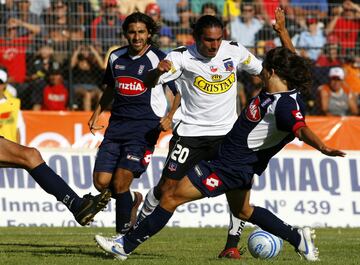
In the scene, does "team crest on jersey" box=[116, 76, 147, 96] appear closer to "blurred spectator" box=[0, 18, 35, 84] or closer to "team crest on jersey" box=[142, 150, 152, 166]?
"team crest on jersey" box=[142, 150, 152, 166]

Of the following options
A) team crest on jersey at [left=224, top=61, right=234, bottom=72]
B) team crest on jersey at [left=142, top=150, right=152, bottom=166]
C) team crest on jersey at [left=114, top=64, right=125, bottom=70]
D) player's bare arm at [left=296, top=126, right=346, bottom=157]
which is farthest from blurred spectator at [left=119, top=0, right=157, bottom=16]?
player's bare arm at [left=296, top=126, right=346, bottom=157]

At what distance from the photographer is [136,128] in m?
11.2

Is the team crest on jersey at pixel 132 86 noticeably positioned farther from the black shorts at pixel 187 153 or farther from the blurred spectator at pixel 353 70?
the blurred spectator at pixel 353 70

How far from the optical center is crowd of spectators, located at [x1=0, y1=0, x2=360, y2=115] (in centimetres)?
1819

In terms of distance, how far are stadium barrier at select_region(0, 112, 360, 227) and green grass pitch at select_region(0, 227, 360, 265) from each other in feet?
2.47

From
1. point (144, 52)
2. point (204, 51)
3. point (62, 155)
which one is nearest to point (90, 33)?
point (62, 155)

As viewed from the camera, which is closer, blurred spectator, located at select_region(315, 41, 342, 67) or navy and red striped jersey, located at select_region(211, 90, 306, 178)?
navy and red striped jersey, located at select_region(211, 90, 306, 178)

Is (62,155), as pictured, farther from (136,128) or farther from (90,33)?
(136,128)

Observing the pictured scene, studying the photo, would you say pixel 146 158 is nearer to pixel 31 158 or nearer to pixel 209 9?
pixel 31 158

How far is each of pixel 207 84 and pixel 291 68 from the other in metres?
1.71

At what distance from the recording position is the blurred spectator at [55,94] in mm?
18391

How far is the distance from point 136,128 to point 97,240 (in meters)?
2.35

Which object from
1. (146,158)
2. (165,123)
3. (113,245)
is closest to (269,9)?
(146,158)

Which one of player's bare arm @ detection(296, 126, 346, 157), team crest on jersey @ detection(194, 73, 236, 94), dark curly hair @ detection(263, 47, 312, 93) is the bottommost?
player's bare arm @ detection(296, 126, 346, 157)
